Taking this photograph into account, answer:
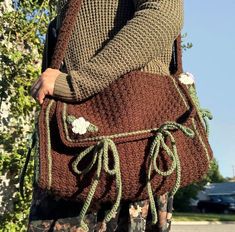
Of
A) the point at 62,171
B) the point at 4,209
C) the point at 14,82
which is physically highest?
the point at 62,171

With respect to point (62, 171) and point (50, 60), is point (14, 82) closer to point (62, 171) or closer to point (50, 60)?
point (50, 60)

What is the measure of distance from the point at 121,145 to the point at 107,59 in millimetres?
284

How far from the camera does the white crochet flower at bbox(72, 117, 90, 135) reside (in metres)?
1.86

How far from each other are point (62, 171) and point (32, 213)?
0.27 metres

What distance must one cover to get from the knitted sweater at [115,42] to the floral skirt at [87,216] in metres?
0.36

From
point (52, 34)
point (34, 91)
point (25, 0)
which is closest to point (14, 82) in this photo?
point (25, 0)

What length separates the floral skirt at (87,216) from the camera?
1.98 metres

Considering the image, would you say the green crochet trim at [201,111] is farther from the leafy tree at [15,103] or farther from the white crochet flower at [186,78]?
the leafy tree at [15,103]

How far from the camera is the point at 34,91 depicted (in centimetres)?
198

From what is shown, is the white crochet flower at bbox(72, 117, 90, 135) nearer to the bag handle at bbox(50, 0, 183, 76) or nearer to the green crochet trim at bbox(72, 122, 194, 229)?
the green crochet trim at bbox(72, 122, 194, 229)

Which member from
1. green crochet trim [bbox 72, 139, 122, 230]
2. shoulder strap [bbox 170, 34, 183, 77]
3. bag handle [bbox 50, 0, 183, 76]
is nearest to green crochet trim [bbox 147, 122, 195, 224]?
green crochet trim [bbox 72, 139, 122, 230]

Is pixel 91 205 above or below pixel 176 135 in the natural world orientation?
below

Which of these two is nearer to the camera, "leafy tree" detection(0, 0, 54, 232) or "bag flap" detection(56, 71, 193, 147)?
"bag flap" detection(56, 71, 193, 147)

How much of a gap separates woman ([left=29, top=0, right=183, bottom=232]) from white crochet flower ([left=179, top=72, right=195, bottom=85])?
62mm
